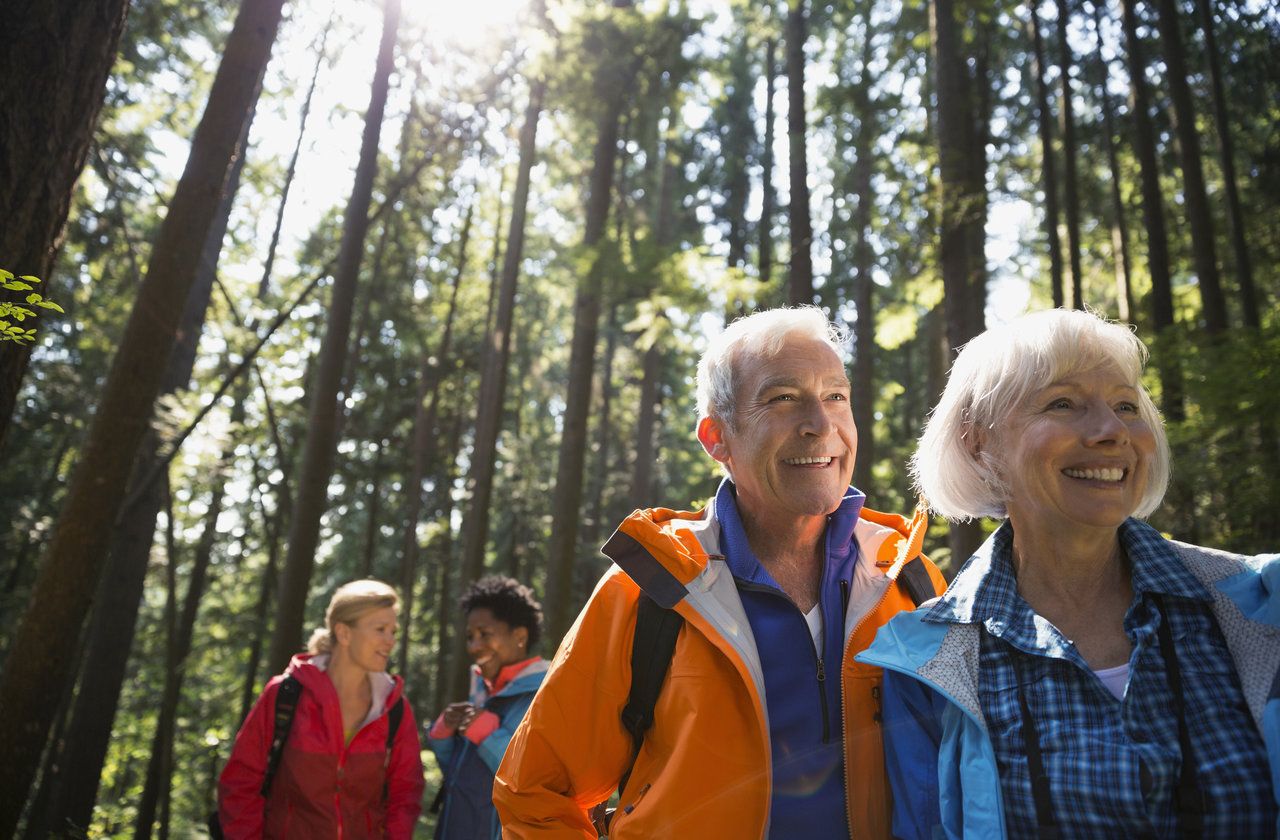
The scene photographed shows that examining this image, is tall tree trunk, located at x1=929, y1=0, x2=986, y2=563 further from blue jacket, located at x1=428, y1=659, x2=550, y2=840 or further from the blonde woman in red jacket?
the blonde woman in red jacket

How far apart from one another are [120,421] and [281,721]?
1928mm

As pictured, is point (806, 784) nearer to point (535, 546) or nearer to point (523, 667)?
point (523, 667)

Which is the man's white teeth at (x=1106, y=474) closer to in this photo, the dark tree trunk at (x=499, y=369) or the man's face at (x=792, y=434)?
the man's face at (x=792, y=434)

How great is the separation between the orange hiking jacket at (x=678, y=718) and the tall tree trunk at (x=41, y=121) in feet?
9.85

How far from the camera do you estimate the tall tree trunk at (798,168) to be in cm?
1120

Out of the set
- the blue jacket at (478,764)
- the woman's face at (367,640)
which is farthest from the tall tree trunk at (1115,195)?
the woman's face at (367,640)

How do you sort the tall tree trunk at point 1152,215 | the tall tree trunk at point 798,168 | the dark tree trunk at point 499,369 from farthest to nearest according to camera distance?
the dark tree trunk at point 499,369, the tall tree trunk at point 798,168, the tall tree trunk at point 1152,215

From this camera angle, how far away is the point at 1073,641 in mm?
1930

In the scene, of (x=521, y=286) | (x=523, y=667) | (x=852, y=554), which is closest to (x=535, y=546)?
(x=521, y=286)

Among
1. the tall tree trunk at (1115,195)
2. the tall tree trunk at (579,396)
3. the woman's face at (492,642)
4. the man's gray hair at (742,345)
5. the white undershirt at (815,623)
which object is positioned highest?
the tall tree trunk at (1115,195)

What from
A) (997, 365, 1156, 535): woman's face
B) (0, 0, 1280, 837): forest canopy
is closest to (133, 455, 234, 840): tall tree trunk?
(0, 0, 1280, 837): forest canopy

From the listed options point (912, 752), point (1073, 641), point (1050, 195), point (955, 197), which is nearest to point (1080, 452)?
point (1073, 641)

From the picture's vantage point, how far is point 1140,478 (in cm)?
197

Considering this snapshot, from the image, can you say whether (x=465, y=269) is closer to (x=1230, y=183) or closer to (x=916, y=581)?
(x=1230, y=183)
